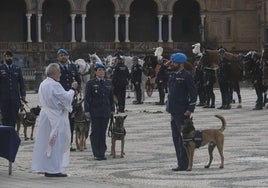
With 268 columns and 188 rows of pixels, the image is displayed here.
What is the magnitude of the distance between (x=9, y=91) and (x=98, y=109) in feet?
8.95

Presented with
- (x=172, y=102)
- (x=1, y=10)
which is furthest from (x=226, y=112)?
(x=1, y=10)

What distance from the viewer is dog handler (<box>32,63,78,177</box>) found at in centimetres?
1315

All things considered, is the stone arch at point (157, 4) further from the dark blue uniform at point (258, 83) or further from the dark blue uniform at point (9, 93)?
the dark blue uniform at point (9, 93)

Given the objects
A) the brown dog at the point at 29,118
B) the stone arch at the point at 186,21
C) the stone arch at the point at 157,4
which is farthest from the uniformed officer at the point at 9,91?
the stone arch at the point at 186,21

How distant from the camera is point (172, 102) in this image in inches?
550

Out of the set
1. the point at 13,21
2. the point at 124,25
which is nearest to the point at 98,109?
the point at 13,21

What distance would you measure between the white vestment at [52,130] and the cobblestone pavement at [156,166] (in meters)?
0.27

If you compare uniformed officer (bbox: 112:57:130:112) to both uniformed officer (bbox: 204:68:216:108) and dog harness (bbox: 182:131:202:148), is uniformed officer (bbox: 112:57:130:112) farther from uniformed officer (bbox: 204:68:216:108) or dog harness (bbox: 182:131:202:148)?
dog harness (bbox: 182:131:202:148)

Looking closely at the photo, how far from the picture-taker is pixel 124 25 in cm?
7394

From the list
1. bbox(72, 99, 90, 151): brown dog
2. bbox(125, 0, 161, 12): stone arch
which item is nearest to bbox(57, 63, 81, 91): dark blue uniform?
bbox(72, 99, 90, 151): brown dog

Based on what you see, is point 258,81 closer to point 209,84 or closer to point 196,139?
point 209,84

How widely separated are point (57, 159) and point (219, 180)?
260 cm

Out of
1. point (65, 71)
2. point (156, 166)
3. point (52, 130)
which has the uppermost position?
point (65, 71)

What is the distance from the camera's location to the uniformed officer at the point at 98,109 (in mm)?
15875
